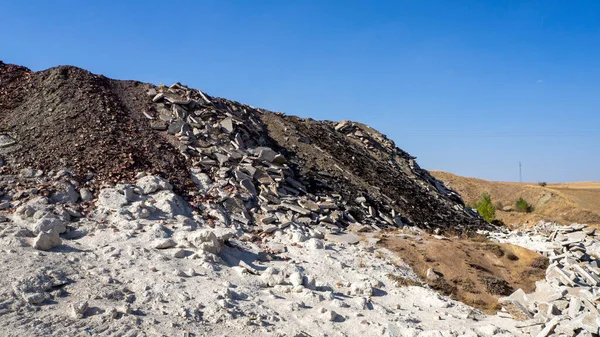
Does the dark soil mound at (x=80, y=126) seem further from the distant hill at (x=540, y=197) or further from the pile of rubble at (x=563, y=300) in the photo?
the distant hill at (x=540, y=197)

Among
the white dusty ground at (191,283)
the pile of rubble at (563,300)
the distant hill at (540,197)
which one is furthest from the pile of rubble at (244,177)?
the distant hill at (540,197)

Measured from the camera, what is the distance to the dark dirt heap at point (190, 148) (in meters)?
12.5

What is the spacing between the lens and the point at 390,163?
2217 centimetres

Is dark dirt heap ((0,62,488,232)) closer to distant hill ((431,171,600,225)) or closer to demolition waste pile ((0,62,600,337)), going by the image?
demolition waste pile ((0,62,600,337))

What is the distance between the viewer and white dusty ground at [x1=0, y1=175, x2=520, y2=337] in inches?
265

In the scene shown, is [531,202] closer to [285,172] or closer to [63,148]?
[285,172]

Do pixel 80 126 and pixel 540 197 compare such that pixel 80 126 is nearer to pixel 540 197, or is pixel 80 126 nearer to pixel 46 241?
pixel 46 241

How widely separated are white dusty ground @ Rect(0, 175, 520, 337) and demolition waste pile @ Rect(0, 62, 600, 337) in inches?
1.3

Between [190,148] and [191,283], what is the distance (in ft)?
22.4

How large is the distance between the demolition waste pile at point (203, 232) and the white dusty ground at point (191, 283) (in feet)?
0.11

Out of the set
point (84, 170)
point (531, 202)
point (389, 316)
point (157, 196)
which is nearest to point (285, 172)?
point (157, 196)

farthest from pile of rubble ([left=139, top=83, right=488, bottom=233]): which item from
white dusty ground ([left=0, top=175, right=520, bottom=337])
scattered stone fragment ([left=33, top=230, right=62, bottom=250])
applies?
scattered stone fragment ([left=33, top=230, right=62, bottom=250])

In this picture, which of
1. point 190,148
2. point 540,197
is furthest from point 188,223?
point 540,197

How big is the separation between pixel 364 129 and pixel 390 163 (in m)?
3.99
